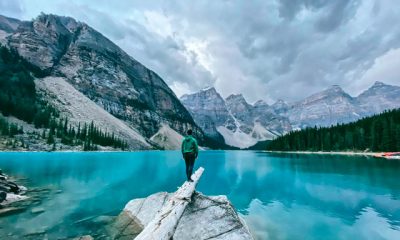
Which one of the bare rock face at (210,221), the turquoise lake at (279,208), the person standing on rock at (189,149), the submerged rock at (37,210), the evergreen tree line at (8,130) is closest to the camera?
the bare rock face at (210,221)

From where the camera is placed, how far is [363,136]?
14462 cm

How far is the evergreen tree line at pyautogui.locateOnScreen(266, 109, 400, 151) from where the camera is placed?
124 m

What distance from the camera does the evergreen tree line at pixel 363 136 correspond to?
407 ft

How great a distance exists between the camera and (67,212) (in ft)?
89.2

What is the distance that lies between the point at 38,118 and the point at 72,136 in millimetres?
23676

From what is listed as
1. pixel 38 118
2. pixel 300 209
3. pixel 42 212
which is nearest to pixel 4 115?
pixel 38 118

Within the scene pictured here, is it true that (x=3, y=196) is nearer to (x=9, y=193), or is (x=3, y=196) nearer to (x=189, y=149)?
(x=9, y=193)

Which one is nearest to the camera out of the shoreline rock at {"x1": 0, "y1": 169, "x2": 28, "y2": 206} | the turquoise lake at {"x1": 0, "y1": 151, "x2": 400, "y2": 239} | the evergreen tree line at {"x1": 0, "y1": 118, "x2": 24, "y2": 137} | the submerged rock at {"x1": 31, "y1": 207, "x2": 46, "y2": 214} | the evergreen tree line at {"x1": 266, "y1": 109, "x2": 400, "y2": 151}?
the turquoise lake at {"x1": 0, "y1": 151, "x2": 400, "y2": 239}

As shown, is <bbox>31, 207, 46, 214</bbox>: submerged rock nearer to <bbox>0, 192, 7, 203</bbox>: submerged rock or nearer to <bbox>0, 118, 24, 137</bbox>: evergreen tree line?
<bbox>0, 192, 7, 203</bbox>: submerged rock

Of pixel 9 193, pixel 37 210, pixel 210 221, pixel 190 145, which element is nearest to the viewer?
pixel 210 221

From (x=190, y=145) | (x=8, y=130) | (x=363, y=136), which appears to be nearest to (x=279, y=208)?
(x=190, y=145)

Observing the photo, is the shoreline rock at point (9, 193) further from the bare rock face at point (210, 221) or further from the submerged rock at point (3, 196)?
the bare rock face at point (210, 221)

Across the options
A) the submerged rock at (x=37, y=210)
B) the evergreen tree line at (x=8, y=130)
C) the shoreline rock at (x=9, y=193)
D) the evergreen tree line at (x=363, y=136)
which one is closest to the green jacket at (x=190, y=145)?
the submerged rock at (x=37, y=210)

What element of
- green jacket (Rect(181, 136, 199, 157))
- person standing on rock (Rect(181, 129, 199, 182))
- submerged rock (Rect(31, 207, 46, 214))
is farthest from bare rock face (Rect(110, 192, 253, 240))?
submerged rock (Rect(31, 207, 46, 214))
